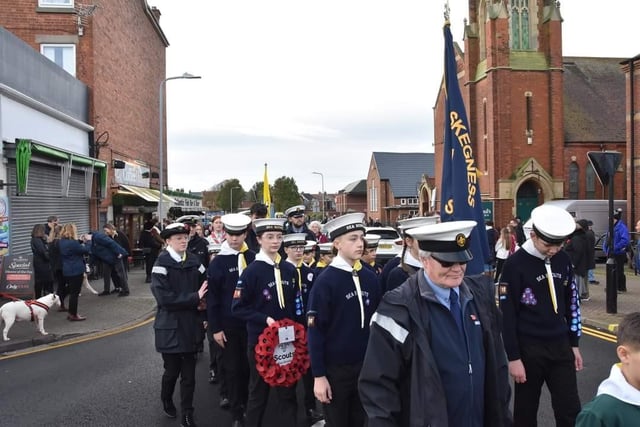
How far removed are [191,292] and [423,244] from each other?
3285mm

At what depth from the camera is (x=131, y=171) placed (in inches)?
945

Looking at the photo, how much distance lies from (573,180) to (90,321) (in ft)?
100.0

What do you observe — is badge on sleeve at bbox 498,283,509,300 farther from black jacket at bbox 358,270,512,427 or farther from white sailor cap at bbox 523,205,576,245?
black jacket at bbox 358,270,512,427

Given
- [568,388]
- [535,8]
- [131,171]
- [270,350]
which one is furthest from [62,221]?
[535,8]

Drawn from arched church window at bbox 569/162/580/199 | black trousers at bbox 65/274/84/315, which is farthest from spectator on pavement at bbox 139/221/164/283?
arched church window at bbox 569/162/580/199

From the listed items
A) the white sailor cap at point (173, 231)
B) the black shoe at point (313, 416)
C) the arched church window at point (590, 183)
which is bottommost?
the black shoe at point (313, 416)

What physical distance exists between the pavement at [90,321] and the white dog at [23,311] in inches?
8.6

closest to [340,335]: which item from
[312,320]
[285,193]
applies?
[312,320]

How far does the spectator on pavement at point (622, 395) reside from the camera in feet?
7.18

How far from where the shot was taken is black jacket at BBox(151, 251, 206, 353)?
5.12 metres

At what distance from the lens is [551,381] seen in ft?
13.9

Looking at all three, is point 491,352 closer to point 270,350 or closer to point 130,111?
point 270,350

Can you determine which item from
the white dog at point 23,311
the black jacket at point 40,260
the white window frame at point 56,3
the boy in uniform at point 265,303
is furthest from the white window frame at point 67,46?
the boy in uniform at point 265,303

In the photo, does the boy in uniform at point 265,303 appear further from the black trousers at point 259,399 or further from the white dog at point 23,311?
the white dog at point 23,311
